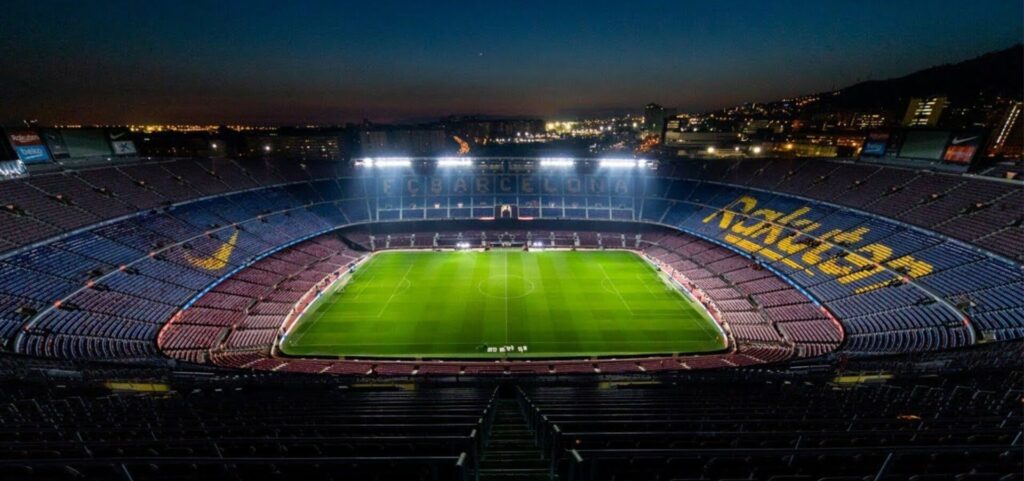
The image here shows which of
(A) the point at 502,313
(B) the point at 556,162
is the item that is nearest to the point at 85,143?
(A) the point at 502,313

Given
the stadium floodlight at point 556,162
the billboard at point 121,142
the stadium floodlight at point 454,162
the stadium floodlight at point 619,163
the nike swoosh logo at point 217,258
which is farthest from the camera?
the stadium floodlight at point 556,162

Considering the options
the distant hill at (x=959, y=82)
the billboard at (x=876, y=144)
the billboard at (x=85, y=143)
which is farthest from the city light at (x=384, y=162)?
the distant hill at (x=959, y=82)

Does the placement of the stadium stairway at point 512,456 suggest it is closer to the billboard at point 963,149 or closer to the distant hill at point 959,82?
the billboard at point 963,149

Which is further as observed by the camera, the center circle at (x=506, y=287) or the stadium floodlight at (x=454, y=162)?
the stadium floodlight at (x=454, y=162)

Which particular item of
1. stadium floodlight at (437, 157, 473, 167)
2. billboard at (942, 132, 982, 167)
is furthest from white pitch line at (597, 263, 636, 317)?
billboard at (942, 132, 982, 167)

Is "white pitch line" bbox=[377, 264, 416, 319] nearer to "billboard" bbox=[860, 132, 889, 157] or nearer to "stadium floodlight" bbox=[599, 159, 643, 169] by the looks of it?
"stadium floodlight" bbox=[599, 159, 643, 169]

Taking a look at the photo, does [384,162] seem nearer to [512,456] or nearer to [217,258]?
[217,258]

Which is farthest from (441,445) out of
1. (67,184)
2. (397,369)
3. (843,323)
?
(67,184)

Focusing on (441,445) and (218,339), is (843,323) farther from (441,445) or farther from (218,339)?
(218,339)
